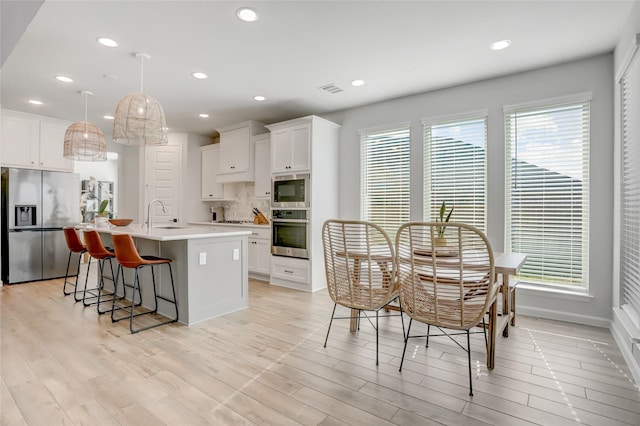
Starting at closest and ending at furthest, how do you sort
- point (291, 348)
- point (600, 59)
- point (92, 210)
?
1. point (291, 348)
2. point (600, 59)
3. point (92, 210)

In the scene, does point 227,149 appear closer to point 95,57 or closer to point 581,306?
point 95,57

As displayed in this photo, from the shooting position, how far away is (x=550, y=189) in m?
3.38

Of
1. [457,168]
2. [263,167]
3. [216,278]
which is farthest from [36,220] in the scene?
[457,168]

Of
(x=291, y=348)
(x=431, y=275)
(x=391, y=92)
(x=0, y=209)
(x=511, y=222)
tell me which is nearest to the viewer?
(x=431, y=275)

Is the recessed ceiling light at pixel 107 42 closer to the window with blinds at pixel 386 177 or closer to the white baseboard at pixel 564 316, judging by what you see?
the window with blinds at pixel 386 177

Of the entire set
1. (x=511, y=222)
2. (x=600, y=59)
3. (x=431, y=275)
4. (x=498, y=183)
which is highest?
(x=600, y=59)

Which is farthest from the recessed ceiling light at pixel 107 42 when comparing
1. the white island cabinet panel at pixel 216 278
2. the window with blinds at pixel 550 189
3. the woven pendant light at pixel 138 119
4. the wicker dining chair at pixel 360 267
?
the window with blinds at pixel 550 189

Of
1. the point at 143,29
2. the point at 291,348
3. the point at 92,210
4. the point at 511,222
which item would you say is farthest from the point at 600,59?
the point at 92,210

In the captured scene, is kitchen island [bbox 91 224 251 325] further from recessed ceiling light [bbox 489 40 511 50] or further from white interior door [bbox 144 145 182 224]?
recessed ceiling light [bbox 489 40 511 50]

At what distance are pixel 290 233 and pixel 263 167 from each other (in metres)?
1.30

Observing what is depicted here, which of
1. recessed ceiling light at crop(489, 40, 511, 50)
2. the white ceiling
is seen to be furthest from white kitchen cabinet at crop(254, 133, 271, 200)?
recessed ceiling light at crop(489, 40, 511, 50)

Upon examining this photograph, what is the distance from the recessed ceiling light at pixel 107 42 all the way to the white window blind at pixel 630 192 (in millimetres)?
4138

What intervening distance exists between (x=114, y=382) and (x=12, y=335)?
159cm

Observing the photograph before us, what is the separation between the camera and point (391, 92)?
4.20 meters
